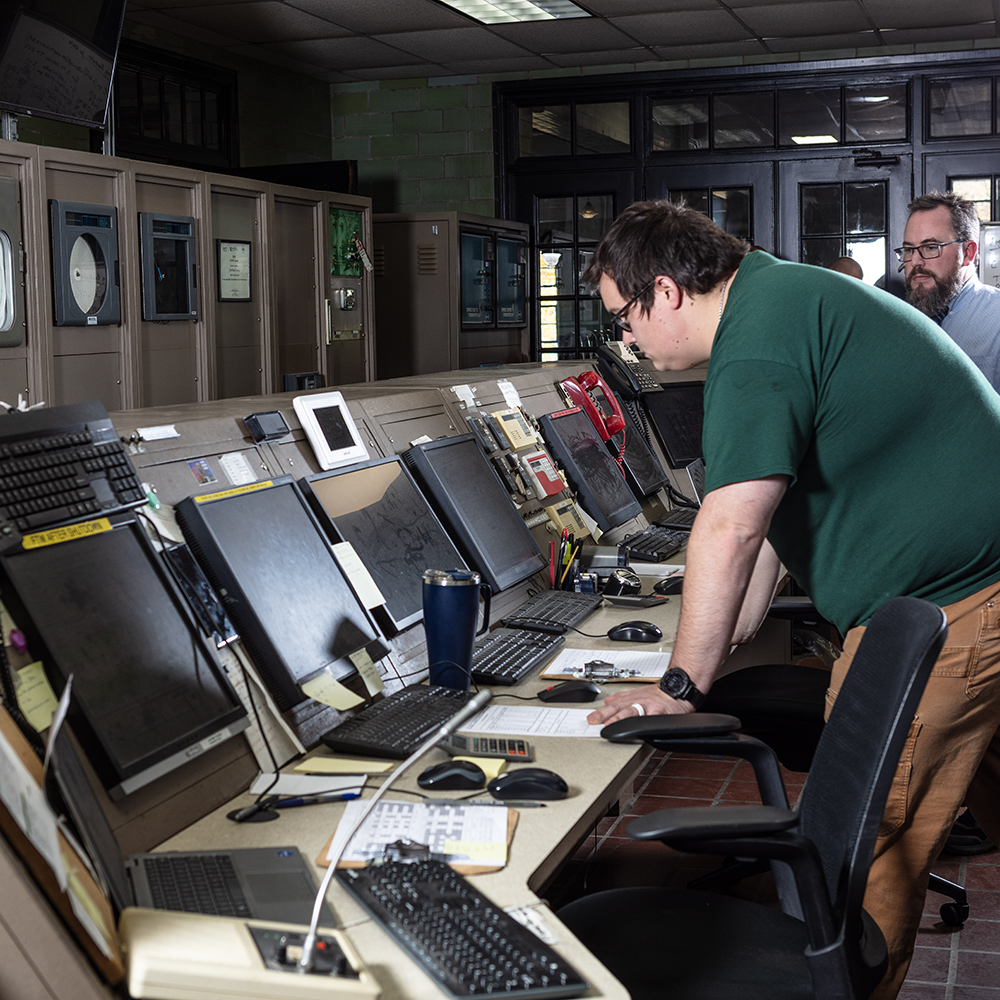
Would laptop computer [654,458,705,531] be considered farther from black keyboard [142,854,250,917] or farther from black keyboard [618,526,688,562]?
black keyboard [142,854,250,917]

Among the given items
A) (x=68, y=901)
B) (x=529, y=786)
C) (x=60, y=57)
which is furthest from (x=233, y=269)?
(x=68, y=901)

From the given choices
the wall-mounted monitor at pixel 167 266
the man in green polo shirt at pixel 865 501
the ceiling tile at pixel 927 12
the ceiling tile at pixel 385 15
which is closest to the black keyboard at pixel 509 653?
the man in green polo shirt at pixel 865 501

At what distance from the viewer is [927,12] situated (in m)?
6.09

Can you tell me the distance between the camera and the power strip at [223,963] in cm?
91

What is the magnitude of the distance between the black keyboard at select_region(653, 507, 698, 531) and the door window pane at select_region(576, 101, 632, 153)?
14.5 ft

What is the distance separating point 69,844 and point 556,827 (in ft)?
1.86

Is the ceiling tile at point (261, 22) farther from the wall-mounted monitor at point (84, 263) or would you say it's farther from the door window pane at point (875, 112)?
the door window pane at point (875, 112)

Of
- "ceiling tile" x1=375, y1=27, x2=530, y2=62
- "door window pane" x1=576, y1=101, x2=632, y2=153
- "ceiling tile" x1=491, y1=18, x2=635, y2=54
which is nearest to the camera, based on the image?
"ceiling tile" x1=491, y1=18, x2=635, y2=54

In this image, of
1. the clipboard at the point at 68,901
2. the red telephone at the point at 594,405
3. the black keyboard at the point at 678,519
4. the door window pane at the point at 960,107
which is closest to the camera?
the clipboard at the point at 68,901

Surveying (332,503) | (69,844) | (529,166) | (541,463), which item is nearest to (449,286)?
(529,166)

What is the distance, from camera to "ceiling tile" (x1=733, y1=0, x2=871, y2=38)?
594 cm

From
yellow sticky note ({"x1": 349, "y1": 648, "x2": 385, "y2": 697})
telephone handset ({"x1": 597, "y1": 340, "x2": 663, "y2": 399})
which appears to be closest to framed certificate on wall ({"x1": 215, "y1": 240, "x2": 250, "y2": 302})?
telephone handset ({"x1": 597, "y1": 340, "x2": 663, "y2": 399})

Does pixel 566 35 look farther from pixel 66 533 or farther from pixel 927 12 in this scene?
pixel 66 533

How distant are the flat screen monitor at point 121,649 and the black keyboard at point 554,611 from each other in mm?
849
